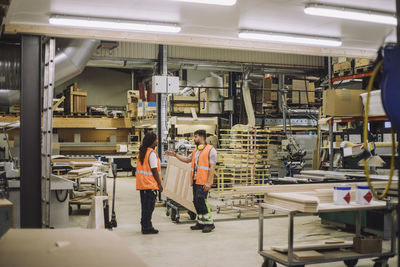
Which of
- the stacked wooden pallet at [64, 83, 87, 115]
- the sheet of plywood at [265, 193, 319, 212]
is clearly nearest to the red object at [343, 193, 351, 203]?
the sheet of plywood at [265, 193, 319, 212]

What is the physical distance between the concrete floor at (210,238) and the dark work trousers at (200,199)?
44cm

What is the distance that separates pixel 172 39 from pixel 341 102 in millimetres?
3903

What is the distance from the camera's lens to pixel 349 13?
7.70 m

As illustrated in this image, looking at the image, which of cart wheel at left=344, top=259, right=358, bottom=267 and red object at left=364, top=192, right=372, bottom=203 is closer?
red object at left=364, top=192, right=372, bottom=203

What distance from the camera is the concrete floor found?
20.5 ft

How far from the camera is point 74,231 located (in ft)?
8.04

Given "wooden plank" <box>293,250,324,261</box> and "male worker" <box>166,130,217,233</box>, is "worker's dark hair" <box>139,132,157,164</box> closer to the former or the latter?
"male worker" <box>166,130,217,233</box>

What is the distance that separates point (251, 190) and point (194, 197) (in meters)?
3.13

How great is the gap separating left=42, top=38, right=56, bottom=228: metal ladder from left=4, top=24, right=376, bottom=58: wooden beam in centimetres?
36

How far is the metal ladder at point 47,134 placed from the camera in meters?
7.90

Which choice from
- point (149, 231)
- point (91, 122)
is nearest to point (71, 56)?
point (149, 231)

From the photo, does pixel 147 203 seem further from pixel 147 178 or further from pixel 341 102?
pixel 341 102

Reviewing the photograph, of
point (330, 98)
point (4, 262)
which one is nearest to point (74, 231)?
point (4, 262)

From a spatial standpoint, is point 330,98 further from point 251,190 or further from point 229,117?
point 229,117
